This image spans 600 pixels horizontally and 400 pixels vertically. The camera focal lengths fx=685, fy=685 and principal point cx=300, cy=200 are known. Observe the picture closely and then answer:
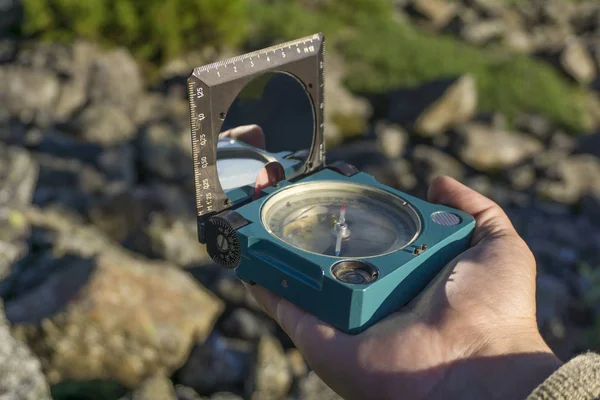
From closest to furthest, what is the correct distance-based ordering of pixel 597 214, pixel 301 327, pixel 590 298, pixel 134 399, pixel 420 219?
1. pixel 301 327
2. pixel 420 219
3. pixel 134 399
4. pixel 590 298
5. pixel 597 214

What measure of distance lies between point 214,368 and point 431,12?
819 cm

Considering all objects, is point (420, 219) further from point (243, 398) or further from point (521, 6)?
point (521, 6)

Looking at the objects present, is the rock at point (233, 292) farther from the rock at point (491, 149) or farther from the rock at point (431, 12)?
the rock at point (431, 12)

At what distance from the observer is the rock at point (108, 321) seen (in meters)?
3.37

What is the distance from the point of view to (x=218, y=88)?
86.4 inches

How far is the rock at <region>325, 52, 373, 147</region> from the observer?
652 centimetres

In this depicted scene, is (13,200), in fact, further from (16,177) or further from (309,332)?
(309,332)

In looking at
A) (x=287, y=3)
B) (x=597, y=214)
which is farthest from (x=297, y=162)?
(x=287, y=3)

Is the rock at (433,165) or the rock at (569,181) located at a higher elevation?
the rock at (433,165)

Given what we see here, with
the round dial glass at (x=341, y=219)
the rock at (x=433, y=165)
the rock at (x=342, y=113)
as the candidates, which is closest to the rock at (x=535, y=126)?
the rock at (x=433, y=165)

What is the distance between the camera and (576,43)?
30.3 ft

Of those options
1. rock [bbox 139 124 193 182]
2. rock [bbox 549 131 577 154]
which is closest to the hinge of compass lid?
rock [bbox 139 124 193 182]

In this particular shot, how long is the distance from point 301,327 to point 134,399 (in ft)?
4.70

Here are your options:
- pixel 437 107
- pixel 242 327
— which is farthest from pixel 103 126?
pixel 437 107
